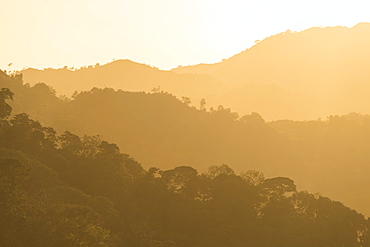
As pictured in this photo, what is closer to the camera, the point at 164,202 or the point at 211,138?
the point at 164,202

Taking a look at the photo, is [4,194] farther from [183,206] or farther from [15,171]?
[183,206]

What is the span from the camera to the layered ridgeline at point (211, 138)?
150375 mm

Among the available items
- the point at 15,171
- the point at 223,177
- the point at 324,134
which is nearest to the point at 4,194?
the point at 15,171

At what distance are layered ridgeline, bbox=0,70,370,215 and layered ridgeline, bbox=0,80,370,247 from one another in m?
57.8

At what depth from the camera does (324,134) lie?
7092 inches

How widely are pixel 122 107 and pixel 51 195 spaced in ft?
331

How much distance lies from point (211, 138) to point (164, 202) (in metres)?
91.2

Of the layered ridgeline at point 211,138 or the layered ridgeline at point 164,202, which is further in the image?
the layered ridgeline at point 211,138

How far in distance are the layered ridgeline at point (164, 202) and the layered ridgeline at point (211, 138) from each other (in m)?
57.8

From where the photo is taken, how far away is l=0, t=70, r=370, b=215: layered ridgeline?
150 m

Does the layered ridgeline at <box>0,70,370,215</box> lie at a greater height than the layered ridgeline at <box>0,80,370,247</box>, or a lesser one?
greater

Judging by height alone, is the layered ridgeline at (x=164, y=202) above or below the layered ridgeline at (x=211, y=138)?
below

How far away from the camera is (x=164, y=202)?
3004 inches

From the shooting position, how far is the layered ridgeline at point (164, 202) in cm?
6512
